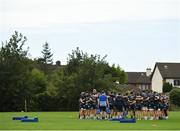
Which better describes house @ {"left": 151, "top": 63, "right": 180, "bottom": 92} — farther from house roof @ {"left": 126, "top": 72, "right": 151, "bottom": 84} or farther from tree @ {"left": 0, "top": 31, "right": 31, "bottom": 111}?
tree @ {"left": 0, "top": 31, "right": 31, "bottom": 111}

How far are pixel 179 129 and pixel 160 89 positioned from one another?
272ft

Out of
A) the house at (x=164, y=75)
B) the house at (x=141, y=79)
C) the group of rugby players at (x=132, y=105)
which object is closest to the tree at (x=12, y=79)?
the group of rugby players at (x=132, y=105)

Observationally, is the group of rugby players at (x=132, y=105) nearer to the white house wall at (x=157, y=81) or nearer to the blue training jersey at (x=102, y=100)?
the blue training jersey at (x=102, y=100)

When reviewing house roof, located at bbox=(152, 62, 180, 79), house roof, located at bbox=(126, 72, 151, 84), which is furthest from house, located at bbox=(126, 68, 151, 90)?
house roof, located at bbox=(152, 62, 180, 79)

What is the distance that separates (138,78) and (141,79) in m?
2.43

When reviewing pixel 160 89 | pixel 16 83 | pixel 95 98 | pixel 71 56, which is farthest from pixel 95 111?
pixel 160 89

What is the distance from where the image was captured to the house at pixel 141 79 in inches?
5428

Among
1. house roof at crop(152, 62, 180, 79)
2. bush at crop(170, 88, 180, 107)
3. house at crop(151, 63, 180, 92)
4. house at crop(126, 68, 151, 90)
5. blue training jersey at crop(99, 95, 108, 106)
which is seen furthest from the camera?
house at crop(126, 68, 151, 90)

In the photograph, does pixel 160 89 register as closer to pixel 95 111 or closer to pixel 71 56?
pixel 71 56

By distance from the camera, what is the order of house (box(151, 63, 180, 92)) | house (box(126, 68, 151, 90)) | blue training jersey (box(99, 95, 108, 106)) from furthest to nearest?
house (box(126, 68, 151, 90)) → house (box(151, 63, 180, 92)) → blue training jersey (box(99, 95, 108, 106))

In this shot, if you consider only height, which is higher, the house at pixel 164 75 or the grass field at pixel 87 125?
the house at pixel 164 75

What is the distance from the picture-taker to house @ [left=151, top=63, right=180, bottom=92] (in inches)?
4392

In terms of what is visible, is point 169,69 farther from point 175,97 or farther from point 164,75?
point 175,97

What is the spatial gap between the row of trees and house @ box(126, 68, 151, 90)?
66.4 meters
